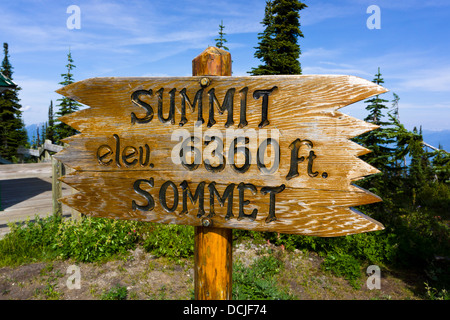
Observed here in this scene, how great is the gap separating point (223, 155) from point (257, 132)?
0.78 feet

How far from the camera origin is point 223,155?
1.64 metres

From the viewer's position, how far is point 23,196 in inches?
336

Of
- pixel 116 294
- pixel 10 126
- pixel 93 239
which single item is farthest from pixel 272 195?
pixel 10 126

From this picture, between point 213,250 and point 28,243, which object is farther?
point 28,243

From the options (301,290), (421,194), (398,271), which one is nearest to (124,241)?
(301,290)

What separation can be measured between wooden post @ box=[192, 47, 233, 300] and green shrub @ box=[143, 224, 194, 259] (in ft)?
11.2

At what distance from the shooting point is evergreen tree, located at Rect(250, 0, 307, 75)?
816 centimetres

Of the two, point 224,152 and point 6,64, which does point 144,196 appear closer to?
point 224,152

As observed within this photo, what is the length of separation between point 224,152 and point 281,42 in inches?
295

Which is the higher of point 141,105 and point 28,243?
point 141,105

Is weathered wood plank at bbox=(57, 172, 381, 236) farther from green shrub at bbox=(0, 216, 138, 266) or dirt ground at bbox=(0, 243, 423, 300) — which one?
green shrub at bbox=(0, 216, 138, 266)

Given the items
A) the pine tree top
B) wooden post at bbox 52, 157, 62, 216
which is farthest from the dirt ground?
the pine tree top

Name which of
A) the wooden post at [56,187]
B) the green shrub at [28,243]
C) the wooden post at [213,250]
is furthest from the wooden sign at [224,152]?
the wooden post at [56,187]

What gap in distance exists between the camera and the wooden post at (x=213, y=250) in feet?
5.86
